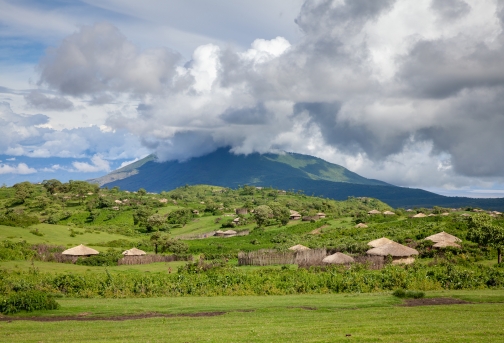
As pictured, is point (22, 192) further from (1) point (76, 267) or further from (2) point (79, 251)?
(1) point (76, 267)

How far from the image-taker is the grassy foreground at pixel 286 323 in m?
16.5

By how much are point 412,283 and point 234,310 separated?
13888 mm

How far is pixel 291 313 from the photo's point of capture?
2298cm

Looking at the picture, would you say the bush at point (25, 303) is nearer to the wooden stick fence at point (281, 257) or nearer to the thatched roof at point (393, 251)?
the wooden stick fence at point (281, 257)

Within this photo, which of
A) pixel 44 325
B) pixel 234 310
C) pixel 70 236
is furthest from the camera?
pixel 70 236

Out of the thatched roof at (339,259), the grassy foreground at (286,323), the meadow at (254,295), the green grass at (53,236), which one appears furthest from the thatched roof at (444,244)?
the green grass at (53,236)

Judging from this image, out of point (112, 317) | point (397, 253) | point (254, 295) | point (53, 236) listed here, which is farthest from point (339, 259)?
point (53, 236)

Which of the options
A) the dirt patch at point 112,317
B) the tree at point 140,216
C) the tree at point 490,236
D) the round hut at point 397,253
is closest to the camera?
the dirt patch at point 112,317

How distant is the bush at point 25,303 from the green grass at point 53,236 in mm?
38237

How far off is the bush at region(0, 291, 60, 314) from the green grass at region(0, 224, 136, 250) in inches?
1505

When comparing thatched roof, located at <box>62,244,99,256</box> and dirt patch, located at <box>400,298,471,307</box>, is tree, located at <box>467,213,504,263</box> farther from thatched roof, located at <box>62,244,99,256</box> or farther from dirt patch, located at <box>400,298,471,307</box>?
thatched roof, located at <box>62,244,99,256</box>

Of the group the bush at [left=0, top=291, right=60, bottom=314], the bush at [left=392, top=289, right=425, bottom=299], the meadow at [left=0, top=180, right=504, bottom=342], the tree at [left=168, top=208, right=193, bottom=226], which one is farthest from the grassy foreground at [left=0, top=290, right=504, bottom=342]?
the tree at [left=168, top=208, right=193, bottom=226]

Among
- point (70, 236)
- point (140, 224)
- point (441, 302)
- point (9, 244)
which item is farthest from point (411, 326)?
point (140, 224)

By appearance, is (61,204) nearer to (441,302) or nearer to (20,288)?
(20,288)
